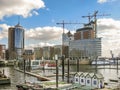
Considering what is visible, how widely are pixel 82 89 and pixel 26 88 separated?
15323 mm

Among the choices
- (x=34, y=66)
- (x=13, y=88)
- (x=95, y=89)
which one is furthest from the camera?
(x=34, y=66)

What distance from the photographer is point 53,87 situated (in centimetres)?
5888

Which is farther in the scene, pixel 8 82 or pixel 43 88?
pixel 8 82

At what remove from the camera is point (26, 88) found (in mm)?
61969

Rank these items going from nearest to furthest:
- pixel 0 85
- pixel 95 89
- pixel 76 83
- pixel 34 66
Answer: pixel 95 89, pixel 76 83, pixel 0 85, pixel 34 66

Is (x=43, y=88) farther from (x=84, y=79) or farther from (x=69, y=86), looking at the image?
(x=84, y=79)

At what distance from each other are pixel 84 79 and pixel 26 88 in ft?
50.3

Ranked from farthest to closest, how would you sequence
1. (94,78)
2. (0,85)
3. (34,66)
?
1. (34,66)
2. (0,85)
3. (94,78)

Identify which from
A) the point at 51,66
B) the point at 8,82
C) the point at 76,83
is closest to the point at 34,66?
the point at 51,66

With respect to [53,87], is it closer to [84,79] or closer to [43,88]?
[43,88]

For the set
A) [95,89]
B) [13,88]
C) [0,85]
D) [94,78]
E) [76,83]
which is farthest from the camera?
[0,85]

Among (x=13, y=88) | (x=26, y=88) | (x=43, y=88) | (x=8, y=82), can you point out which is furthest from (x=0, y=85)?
(x=43, y=88)

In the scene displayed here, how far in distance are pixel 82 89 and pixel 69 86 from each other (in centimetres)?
436

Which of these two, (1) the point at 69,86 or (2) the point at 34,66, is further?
(2) the point at 34,66
